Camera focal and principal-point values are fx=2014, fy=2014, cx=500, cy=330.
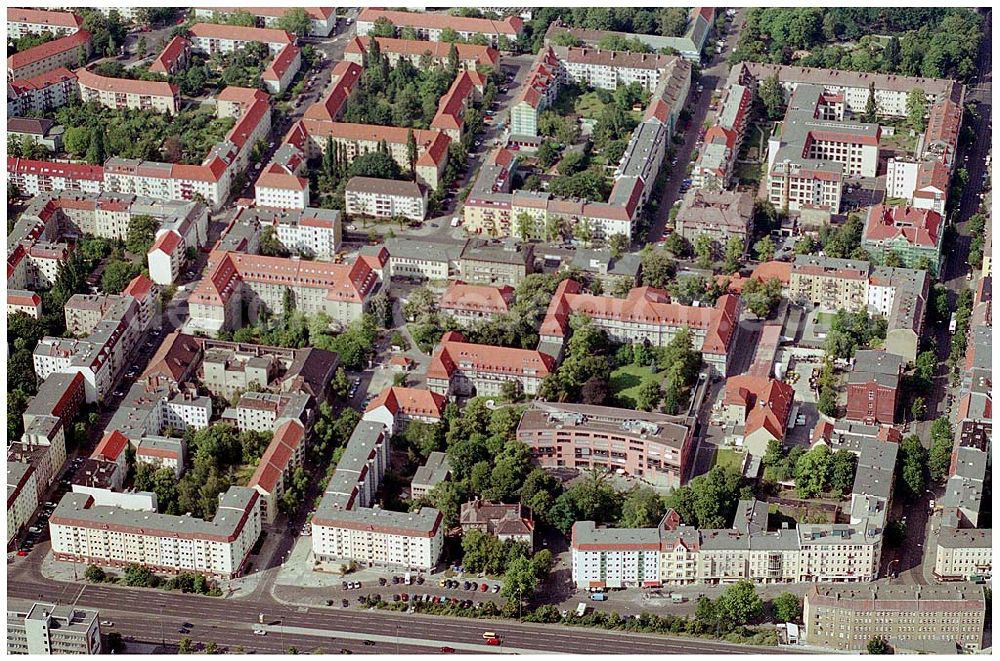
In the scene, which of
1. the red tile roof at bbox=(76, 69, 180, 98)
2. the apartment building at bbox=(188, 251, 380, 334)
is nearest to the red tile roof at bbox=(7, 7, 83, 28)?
the red tile roof at bbox=(76, 69, 180, 98)

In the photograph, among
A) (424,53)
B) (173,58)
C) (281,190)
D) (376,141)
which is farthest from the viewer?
(173,58)

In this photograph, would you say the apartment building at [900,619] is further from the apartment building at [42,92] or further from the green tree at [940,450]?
the apartment building at [42,92]

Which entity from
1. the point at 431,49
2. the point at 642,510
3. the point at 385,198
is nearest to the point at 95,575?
the point at 642,510

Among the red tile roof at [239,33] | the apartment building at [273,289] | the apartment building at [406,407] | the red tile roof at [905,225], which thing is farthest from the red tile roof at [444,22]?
the apartment building at [406,407]

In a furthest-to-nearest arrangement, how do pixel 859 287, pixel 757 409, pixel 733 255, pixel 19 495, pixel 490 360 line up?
pixel 733 255 → pixel 859 287 → pixel 490 360 → pixel 757 409 → pixel 19 495

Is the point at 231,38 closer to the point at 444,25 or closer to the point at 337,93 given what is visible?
the point at 337,93

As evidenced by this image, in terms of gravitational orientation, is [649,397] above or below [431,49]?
below

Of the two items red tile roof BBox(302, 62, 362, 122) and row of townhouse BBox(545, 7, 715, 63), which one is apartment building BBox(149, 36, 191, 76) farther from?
row of townhouse BBox(545, 7, 715, 63)
